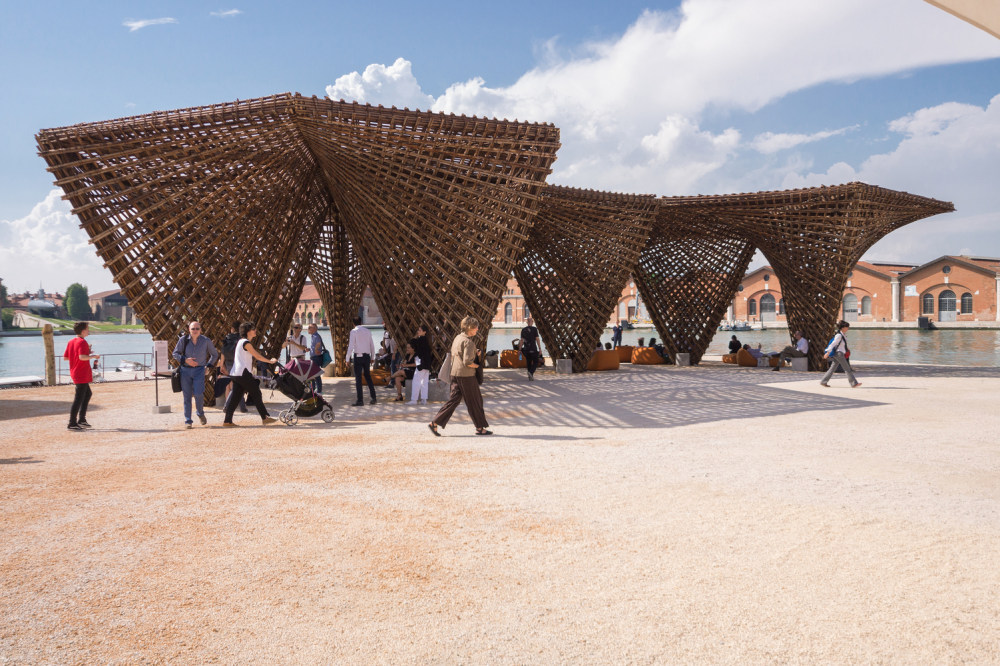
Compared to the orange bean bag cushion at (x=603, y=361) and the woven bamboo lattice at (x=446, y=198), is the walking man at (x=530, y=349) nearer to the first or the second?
the orange bean bag cushion at (x=603, y=361)

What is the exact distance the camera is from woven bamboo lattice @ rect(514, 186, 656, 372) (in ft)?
47.2

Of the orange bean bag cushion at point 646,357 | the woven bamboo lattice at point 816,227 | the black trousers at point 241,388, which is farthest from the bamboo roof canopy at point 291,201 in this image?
the orange bean bag cushion at point 646,357

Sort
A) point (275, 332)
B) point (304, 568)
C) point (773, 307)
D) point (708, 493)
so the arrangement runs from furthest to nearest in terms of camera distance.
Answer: point (773, 307) < point (275, 332) < point (708, 493) < point (304, 568)

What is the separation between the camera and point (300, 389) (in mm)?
8422

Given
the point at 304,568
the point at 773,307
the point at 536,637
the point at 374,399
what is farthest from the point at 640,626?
the point at 773,307

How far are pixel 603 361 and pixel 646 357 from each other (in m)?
2.48

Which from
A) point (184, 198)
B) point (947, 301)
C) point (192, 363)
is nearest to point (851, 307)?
point (947, 301)

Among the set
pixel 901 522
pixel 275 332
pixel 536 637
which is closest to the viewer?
pixel 536 637

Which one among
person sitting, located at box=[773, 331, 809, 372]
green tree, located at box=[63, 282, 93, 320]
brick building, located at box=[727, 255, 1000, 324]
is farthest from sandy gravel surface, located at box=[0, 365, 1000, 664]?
green tree, located at box=[63, 282, 93, 320]

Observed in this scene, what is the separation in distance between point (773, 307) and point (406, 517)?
2156 inches

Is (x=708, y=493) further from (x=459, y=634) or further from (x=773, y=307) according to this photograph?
(x=773, y=307)

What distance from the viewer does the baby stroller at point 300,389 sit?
829 cm

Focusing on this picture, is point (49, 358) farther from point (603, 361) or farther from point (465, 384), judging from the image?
point (603, 361)

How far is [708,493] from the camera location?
464 centimetres
